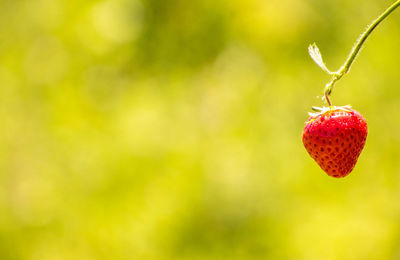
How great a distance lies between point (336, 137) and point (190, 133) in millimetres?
4021

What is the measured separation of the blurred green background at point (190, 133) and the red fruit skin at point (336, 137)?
3.67 metres

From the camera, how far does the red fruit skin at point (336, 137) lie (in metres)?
1.26

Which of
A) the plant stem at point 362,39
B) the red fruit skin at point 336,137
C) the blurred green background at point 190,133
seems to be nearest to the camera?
the plant stem at point 362,39

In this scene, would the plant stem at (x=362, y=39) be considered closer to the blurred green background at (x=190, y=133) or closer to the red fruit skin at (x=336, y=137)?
the red fruit skin at (x=336, y=137)

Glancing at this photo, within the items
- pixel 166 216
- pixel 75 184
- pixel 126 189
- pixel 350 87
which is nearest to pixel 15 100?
pixel 75 184

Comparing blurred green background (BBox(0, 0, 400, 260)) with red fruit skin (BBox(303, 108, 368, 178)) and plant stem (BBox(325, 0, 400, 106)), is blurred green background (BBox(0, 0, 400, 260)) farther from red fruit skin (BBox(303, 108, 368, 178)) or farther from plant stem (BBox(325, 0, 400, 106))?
plant stem (BBox(325, 0, 400, 106))

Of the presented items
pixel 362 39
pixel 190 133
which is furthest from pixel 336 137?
pixel 190 133

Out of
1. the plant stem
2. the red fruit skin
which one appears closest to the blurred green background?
the red fruit skin

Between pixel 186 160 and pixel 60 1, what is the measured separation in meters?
1.83

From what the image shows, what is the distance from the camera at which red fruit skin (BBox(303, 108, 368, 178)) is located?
126 cm

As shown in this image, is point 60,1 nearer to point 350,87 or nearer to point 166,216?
point 166,216

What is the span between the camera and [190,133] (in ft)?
17.3

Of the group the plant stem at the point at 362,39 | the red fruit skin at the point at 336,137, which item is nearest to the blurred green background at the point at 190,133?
the red fruit skin at the point at 336,137

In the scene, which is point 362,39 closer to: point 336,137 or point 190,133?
point 336,137
